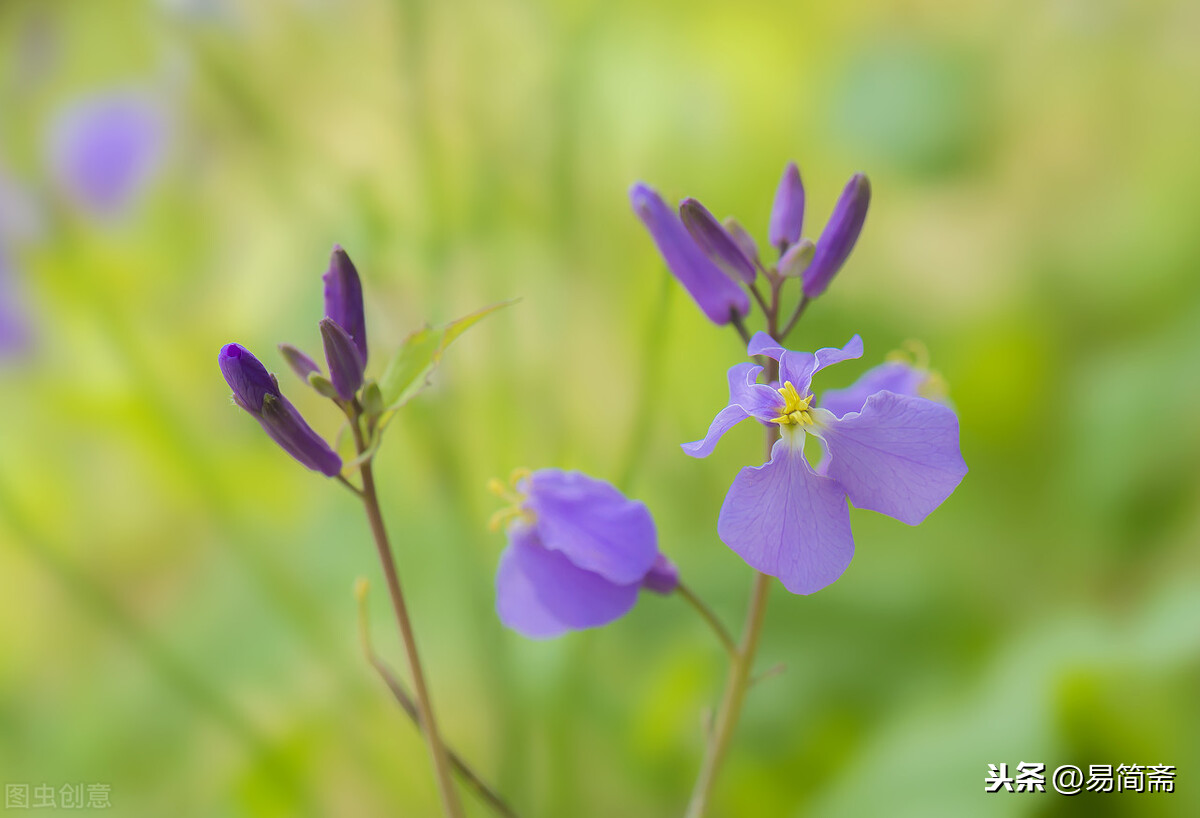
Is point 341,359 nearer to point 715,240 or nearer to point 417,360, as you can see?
point 417,360

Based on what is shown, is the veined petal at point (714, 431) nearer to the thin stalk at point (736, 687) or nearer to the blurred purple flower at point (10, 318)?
the thin stalk at point (736, 687)

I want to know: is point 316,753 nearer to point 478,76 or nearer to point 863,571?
point 863,571

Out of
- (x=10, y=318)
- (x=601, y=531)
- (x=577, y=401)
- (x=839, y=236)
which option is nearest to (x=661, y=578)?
(x=601, y=531)

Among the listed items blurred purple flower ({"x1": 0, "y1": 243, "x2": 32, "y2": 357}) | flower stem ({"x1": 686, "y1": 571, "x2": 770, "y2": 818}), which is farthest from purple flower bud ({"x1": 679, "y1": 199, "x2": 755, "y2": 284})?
blurred purple flower ({"x1": 0, "y1": 243, "x2": 32, "y2": 357})

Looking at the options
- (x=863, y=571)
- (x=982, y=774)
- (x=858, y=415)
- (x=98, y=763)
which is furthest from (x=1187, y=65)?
(x=98, y=763)

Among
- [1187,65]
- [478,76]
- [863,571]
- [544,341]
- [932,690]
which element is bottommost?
[932,690]

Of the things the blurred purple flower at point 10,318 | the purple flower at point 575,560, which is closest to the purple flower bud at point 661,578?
the purple flower at point 575,560

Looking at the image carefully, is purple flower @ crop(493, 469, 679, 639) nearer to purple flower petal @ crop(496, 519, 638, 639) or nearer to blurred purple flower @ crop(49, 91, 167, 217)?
purple flower petal @ crop(496, 519, 638, 639)
